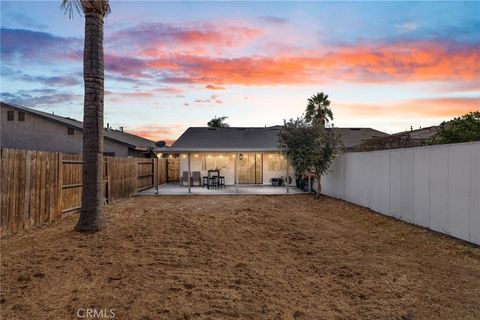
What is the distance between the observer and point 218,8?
11.7 meters

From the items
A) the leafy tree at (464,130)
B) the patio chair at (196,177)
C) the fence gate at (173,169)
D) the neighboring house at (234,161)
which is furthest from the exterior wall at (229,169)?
the leafy tree at (464,130)

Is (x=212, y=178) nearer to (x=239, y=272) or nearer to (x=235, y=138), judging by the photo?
(x=235, y=138)

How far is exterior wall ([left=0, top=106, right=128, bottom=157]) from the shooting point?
18328mm

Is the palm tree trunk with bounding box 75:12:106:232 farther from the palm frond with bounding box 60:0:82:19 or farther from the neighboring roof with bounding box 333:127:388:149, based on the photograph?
the neighboring roof with bounding box 333:127:388:149

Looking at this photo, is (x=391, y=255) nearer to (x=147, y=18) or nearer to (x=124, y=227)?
(x=124, y=227)

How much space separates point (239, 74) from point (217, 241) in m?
11.3

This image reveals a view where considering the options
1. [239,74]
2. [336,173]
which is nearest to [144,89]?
[239,74]

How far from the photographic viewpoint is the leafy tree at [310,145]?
1491cm

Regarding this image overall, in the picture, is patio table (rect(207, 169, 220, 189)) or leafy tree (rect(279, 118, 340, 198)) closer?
leafy tree (rect(279, 118, 340, 198))

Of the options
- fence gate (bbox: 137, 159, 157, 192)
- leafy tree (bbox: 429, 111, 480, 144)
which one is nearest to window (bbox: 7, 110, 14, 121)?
fence gate (bbox: 137, 159, 157, 192)

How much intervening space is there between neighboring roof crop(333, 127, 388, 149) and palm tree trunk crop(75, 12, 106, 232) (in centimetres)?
2015

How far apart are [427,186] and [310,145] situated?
6.72 m

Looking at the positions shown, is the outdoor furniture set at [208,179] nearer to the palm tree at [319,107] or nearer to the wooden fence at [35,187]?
the palm tree at [319,107]

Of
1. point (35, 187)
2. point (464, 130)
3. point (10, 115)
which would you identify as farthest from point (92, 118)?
point (10, 115)
